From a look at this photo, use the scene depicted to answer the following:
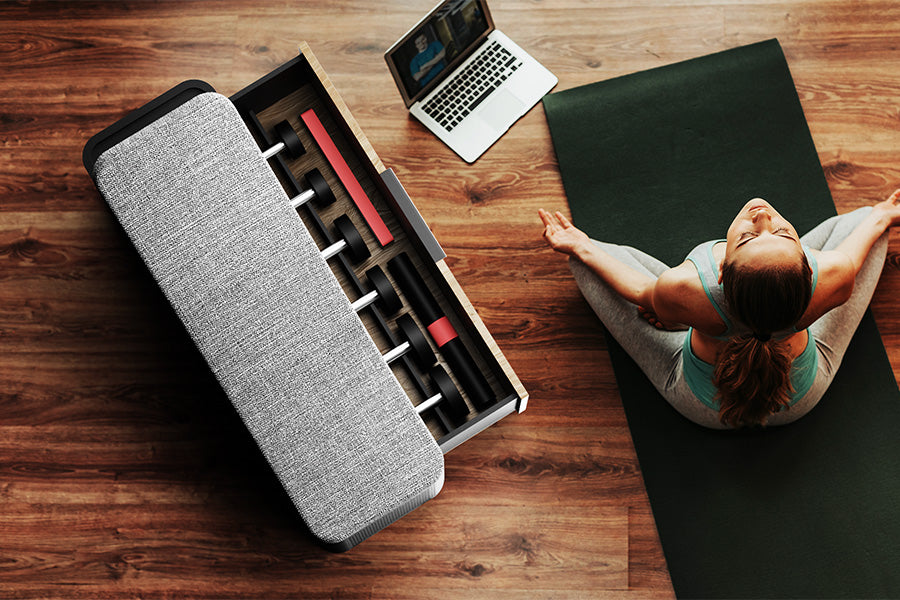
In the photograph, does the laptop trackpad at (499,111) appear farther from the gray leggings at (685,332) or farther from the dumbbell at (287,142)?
the dumbbell at (287,142)

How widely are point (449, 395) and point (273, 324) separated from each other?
375mm

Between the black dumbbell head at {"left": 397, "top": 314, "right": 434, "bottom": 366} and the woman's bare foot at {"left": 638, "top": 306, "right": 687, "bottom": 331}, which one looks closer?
the black dumbbell head at {"left": 397, "top": 314, "right": 434, "bottom": 366}

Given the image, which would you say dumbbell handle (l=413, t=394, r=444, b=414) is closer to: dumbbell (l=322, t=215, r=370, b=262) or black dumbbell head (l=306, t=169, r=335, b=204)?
dumbbell (l=322, t=215, r=370, b=262)

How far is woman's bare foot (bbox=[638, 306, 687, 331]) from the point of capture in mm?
1615

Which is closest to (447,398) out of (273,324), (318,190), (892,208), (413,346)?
(413,346)

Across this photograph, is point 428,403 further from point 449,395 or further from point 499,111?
point 499,111

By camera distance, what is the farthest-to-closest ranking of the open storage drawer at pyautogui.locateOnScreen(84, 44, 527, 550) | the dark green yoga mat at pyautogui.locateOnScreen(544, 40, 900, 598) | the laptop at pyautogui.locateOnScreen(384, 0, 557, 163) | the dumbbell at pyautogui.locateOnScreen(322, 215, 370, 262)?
Result: 1. the laptop at pyautogui.locateOnScreen(384, 0, 557, 163)
2. the dark green yoga mat at pyautogui.locateOnScreen(544, 40, 900, 598)
3. the dumbbell at pyautogui.locateOnScreen(322, 215, 370, 262)
4. the open storage drawer at pyautogui.locateOnScreen(84, 44, 527, 550)

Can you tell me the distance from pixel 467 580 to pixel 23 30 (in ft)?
6.73

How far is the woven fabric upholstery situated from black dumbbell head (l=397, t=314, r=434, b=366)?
16 cm

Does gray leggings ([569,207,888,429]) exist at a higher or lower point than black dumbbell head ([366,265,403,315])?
lower

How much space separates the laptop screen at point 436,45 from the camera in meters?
1.65

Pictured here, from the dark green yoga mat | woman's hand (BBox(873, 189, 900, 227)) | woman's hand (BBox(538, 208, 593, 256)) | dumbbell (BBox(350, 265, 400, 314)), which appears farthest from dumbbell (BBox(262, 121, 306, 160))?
woman's hand (BBox(873, 189, 900, 227))

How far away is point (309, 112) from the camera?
1.44m

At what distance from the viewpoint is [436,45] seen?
5.66 feet
